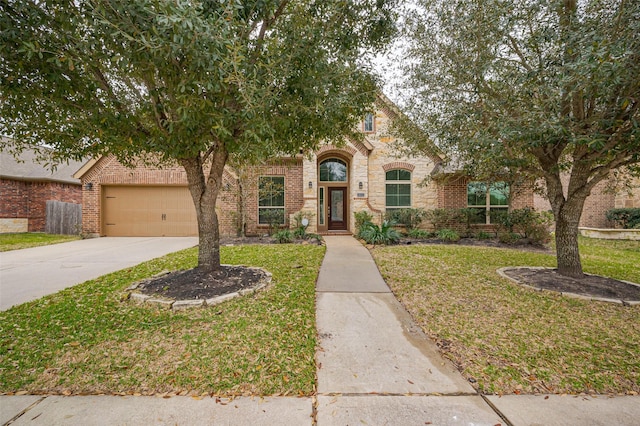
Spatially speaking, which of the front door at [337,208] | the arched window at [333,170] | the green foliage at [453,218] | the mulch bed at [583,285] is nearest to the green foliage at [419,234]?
the green foliage at [453,218]

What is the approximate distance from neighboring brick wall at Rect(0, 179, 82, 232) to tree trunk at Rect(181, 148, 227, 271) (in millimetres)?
15947

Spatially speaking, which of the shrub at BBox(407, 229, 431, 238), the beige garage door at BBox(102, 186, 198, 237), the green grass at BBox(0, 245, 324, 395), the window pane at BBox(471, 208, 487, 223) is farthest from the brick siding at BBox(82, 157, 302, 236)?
the window pane at BBox(471, 208, 487, 223)

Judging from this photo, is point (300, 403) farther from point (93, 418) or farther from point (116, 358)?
point (116, 358)

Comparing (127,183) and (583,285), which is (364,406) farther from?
(127,183)

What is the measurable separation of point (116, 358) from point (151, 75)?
3185 millimetres

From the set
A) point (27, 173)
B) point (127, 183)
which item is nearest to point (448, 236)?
point (127, 183)

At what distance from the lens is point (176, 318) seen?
3.54 m

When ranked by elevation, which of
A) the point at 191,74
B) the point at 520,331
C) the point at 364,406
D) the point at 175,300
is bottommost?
the point at 364,406

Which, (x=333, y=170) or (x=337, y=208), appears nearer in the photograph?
(x=333, y=170)

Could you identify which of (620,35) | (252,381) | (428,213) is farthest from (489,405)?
(428,213)

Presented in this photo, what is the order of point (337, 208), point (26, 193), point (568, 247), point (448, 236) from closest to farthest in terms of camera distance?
point (568, 247) → point (448, 236) → point (337, 208) → point (26, 193)

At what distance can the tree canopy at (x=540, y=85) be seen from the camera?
3432 mm

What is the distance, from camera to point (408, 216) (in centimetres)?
1132

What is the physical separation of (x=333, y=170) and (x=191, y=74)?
32.0 ft
